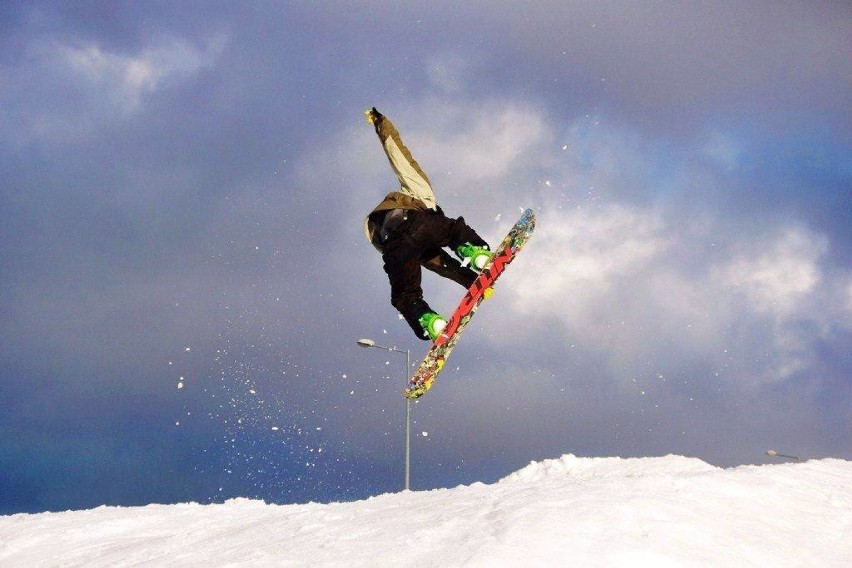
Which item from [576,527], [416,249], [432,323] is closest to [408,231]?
[416,249]

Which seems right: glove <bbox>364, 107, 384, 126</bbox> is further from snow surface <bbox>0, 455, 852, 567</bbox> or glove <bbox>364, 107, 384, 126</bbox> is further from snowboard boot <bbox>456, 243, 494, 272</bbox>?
snow surface <bbox>0, 455, 852, 567</bbox>

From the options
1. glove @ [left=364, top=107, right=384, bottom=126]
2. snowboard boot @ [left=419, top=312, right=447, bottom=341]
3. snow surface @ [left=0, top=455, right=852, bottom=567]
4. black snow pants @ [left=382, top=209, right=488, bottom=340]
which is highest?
glove @ [left=364, top=107, right=384, bottom=126]

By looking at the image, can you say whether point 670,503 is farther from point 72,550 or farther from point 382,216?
point 72,550

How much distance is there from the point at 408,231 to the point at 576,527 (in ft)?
17.7

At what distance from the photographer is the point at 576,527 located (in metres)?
3.80

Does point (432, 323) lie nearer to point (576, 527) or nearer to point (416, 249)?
point (416, 249)

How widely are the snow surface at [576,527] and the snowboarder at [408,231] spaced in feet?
9.56

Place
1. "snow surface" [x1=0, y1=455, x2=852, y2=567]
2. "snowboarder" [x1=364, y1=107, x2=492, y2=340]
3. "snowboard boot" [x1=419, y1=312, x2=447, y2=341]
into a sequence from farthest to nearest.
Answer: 1. "snowboard boot" [x1=419, y1=312, x2=447, y2=341]
2. "snowboarder" [x1=364, y1=107, x2=492, y2=340]
3. "snow surface" [x1=0, y1=455, x2=852, y2=567]

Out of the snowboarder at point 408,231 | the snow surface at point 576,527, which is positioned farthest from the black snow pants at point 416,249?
the snow surface at point 576,527

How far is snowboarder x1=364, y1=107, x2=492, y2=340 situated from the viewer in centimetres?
867

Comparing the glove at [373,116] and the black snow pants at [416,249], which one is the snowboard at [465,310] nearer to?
the black snow pants at [416,249]

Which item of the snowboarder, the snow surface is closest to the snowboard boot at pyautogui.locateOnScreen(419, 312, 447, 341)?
the snowboarder

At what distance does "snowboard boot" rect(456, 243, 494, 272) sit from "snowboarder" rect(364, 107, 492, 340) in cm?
1

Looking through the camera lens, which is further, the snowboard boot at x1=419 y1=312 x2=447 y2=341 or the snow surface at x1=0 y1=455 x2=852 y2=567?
the snowboard boot at x1=419 y1=312 x2=447 y2=341
